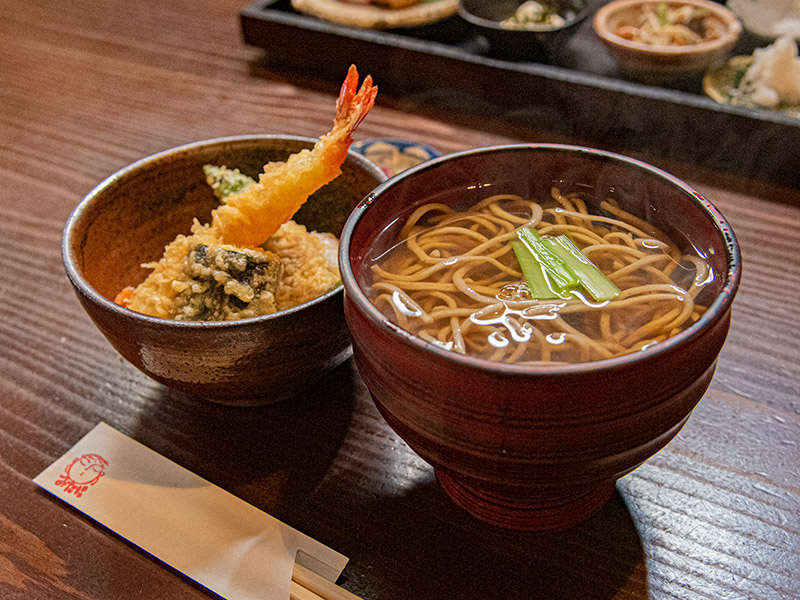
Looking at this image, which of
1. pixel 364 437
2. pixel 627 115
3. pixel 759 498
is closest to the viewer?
pixel 759 498

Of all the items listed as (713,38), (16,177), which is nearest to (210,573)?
(16,177)

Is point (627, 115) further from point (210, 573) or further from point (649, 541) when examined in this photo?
point (210, 573)

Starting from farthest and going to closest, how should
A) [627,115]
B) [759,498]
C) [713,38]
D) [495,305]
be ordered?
[713,38]
[627,115]
[759,498]
[495,305]

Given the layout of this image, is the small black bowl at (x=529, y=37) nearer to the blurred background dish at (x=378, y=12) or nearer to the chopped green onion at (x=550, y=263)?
the blurred background dish at (x=378, y=12)

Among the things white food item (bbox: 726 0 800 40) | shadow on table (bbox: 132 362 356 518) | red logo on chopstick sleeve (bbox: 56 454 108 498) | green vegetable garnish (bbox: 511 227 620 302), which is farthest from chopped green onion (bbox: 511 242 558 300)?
white food item (bbox: 726 0 800 40)

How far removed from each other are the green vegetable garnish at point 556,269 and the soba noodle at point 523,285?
0.01m

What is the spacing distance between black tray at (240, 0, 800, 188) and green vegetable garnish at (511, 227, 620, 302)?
1.06 meters

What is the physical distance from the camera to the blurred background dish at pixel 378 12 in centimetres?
245

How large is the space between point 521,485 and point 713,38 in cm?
202

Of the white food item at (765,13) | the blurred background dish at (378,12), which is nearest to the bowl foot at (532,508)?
the blurred background dish at (378,12)

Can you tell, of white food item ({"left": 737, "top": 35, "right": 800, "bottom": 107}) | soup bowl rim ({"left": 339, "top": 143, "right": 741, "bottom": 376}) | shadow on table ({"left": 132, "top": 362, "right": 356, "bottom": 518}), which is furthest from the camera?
white food item ({"left": 737, "top": 35, "right": 800, "bottom": 107})

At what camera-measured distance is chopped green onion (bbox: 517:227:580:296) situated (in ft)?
3.32

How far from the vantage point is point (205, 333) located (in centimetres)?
104

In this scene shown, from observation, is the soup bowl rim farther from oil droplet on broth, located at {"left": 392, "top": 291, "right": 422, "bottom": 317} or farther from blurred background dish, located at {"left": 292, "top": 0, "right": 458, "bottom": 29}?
blurred background dish, located at {"left": 292, "top": 0, "right": 458, "bottom": 29}
